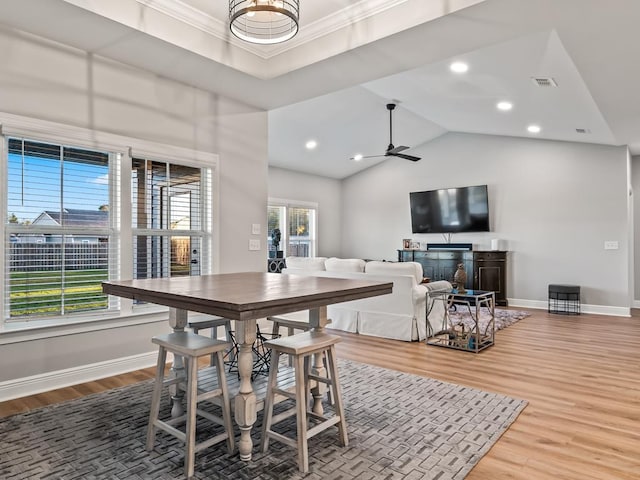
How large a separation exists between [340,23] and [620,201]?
5.78m

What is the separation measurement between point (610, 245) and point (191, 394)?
717 cm

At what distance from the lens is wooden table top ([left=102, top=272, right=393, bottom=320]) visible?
1.82 meters

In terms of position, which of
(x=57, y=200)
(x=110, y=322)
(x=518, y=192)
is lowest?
(x=110, y=322)

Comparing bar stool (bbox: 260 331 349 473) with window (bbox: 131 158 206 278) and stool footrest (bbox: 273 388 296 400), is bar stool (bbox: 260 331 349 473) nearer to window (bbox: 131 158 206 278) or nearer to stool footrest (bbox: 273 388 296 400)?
stool footrest (bbox: 273 388 296 400)

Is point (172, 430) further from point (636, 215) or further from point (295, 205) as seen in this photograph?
point (636, 215)

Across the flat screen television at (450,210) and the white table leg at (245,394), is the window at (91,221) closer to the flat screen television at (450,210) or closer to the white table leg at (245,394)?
the white table leg at (245,394)

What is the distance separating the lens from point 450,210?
847 centimetres

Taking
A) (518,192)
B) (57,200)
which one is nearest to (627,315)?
(518,192)

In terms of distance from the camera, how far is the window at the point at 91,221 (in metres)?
3.17

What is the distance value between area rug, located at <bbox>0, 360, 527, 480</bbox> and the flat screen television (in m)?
5.47

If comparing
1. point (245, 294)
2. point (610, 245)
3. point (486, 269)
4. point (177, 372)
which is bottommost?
point (177, 372)

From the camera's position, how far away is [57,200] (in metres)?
3.35

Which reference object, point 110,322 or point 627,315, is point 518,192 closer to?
point 627,315

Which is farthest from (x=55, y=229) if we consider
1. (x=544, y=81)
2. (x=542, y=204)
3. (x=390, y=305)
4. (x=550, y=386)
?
(x=542, y=204)
